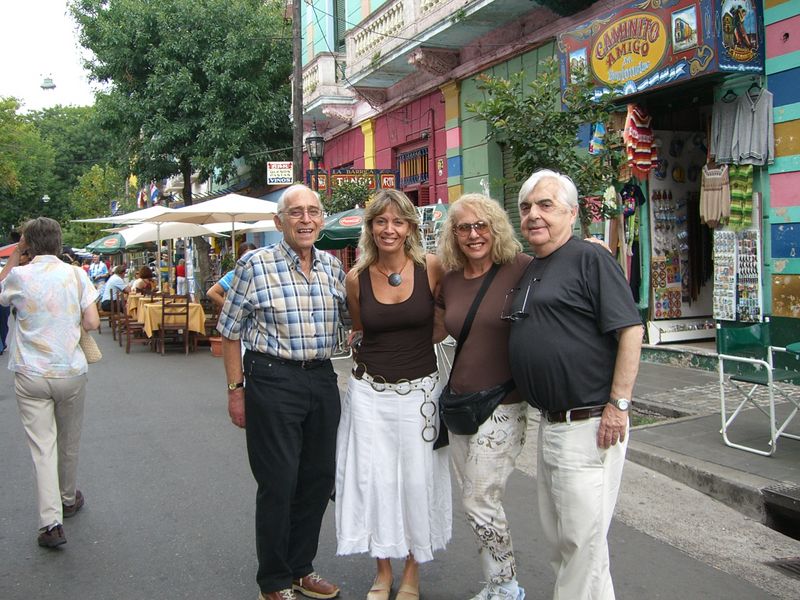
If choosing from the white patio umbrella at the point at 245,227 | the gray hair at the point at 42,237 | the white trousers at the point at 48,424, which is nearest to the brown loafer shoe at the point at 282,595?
the white trousers at the point at 48,424

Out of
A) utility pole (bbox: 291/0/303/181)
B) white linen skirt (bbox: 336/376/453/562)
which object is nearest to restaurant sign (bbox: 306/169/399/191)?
utility pole (bbox: 291/0/303/181)

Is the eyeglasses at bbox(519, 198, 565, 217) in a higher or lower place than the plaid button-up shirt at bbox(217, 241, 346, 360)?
higher

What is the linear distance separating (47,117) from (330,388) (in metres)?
64.4

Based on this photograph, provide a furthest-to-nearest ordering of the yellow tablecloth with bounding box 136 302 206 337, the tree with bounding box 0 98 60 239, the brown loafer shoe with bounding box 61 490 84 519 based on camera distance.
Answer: the tree with bounding box 0 98 60 239, the yellow tablecloth with bounding box 136 302 206 337, the brown loafer shoe with bounding box 61 490 84 519

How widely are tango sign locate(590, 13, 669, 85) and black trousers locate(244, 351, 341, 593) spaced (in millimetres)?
6502

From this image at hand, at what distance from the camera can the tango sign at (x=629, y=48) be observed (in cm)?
861

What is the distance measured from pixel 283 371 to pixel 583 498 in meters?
1.43

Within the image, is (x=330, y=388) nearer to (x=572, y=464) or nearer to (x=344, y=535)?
(x=344, y=535)

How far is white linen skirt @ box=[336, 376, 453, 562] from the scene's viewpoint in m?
3.46

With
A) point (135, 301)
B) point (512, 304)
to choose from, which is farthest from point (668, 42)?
point (135, 301)

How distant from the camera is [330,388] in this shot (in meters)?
3.57

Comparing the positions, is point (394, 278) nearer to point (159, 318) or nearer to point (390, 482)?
point (390, 482)

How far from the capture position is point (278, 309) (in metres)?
3.45

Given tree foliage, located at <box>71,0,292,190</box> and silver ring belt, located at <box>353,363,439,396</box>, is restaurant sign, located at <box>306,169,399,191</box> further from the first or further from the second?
silver ring belt, located at <box>353,363,439,396</box>
